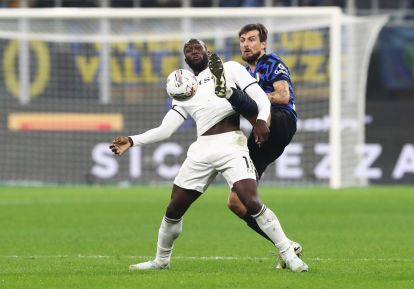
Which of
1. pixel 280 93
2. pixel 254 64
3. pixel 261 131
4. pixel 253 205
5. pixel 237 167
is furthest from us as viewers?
pixel 254 64

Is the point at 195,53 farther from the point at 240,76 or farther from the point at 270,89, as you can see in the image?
the point at 270,89

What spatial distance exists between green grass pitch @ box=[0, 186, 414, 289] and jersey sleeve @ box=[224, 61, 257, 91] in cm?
165

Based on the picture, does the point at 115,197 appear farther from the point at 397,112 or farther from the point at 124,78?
the point at 397,112

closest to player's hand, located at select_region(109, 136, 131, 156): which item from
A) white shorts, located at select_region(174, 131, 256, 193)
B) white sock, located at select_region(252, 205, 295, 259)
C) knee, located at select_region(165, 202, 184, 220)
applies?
white shorts, located at select_region(174, 131, 256, 193)

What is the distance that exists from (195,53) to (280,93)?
40.3 inches

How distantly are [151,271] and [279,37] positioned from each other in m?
16.5

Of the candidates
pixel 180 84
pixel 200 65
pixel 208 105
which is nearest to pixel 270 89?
pixel 208 105

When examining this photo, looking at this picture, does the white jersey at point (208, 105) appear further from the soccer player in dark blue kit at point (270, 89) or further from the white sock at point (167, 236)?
the white sock at point (167, 236)

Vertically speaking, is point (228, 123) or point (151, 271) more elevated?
point (228, 123)

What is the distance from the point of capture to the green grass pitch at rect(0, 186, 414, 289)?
33.4ft

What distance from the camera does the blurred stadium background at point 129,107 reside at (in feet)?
90.3

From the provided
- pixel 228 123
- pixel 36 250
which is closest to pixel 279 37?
pixel 36 250

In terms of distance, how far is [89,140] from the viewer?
28.2 metres

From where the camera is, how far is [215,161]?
10.8 m
